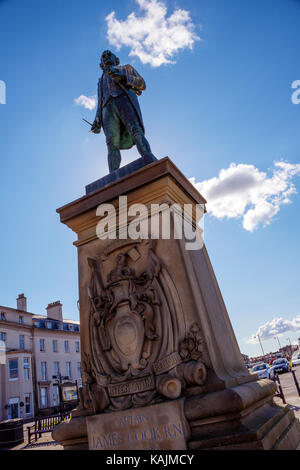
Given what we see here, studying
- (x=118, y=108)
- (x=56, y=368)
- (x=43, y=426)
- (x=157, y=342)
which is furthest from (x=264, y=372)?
(x=56, y=368)

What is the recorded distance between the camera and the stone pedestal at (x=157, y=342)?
257 centimetres

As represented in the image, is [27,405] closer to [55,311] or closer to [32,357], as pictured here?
[32,357]

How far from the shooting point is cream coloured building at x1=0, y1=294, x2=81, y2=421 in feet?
117

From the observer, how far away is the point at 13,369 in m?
36.9

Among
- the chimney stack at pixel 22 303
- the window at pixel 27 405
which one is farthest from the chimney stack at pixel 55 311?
the window at pixel 27 405

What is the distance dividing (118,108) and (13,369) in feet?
128

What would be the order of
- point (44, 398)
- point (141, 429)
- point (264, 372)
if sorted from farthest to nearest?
point (44, 398), point (264, 372), point (141, 429)

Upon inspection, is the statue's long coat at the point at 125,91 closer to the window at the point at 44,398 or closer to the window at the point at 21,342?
the window at the point at 21,342

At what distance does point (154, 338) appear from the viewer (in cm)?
296

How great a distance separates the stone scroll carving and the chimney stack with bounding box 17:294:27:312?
4216 centimetres

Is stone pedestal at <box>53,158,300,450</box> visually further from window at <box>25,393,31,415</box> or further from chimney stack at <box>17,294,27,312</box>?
chimney stack at <box>17,294,27,312</box>
